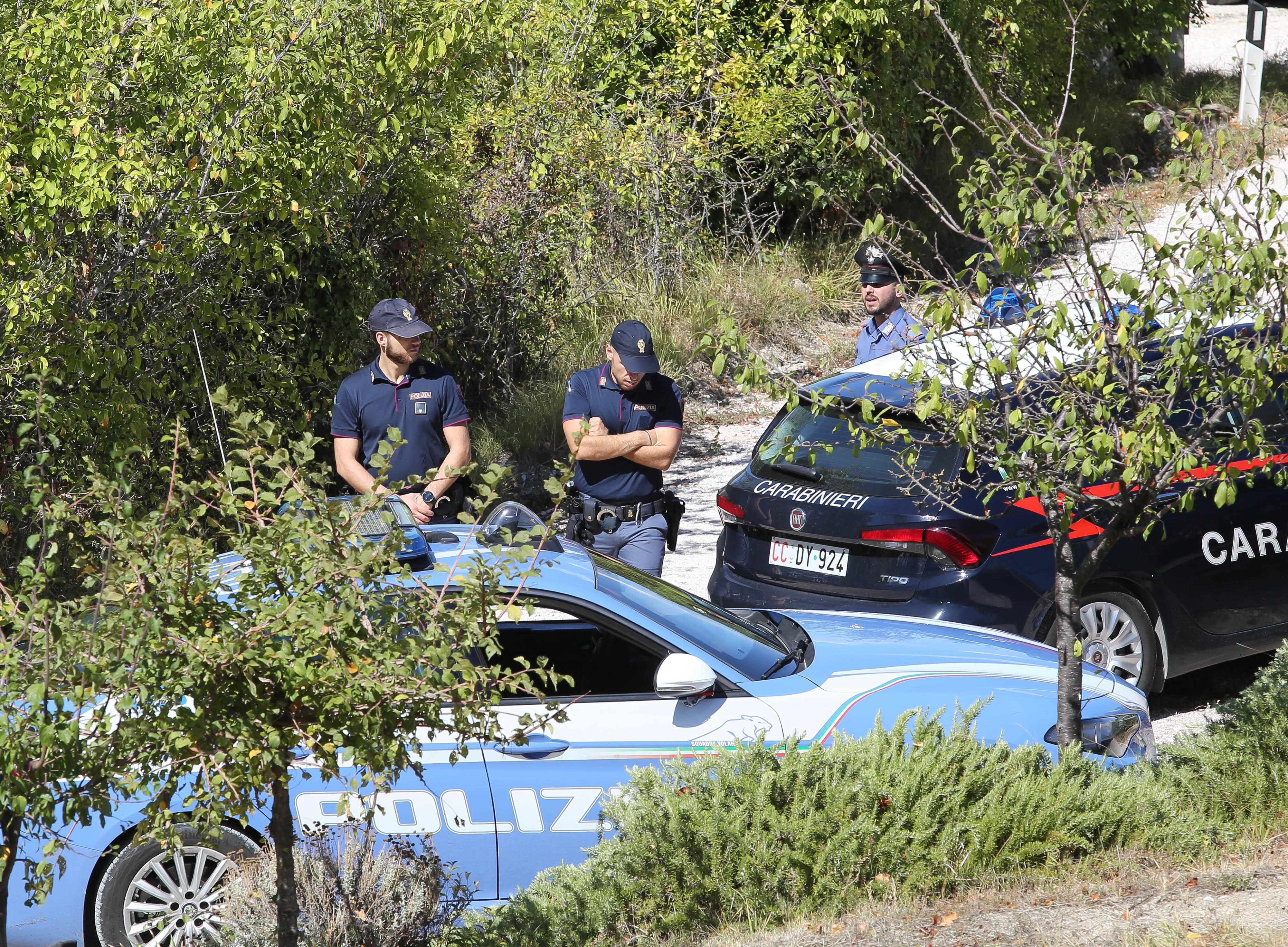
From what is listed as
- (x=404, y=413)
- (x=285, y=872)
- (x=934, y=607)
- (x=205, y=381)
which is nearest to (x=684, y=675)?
(x=285, y=872)

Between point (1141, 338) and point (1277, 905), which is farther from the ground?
point (1141, 338)

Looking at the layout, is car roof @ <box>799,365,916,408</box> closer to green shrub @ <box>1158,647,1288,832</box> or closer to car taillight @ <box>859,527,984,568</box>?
car taillight @ <box>859,527,984,568</box>

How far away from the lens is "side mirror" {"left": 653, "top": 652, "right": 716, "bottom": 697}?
4.09m

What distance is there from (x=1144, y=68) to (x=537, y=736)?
2356 centimetres

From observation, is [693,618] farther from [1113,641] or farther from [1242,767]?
[1113,641]

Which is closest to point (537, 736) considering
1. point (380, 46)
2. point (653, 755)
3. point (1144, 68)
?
point (653, 755)

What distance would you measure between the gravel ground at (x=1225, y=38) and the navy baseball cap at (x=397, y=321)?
1969cm

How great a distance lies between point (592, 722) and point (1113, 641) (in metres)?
2.83

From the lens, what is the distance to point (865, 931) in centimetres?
367

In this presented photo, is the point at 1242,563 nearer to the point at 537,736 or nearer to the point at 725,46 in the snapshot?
the point at 537,736

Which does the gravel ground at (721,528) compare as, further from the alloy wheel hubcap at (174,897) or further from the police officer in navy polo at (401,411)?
the alloy wheel hubcap at (174,897)

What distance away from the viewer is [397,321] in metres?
6.03

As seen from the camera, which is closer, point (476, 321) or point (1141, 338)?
point (1141, 338)

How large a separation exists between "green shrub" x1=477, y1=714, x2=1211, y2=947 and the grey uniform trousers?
2019mm
